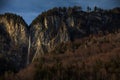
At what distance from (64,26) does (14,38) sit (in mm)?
8323

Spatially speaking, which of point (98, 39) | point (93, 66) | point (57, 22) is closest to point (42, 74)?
point (93, 66)

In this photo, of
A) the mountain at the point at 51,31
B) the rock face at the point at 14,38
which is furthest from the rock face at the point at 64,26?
the rock face at the point at 14,38

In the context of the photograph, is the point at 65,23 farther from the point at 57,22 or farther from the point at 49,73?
the point at 49,73

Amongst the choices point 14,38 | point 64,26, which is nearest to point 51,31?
point 64,26

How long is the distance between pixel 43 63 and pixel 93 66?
6017 millimetres

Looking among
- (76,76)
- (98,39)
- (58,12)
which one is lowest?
(76,76)

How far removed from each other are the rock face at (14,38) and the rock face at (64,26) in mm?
1350

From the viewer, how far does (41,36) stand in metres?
63.6

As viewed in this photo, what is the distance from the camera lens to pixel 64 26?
62469 mm

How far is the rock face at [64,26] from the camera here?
63.0m

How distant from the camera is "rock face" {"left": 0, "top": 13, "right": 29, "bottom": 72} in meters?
64.8

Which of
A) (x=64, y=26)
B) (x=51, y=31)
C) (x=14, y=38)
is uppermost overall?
(x=64, y=26)

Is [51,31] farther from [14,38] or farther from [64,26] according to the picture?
[14,38]

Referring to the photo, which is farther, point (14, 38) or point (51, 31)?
point (14, 38)
